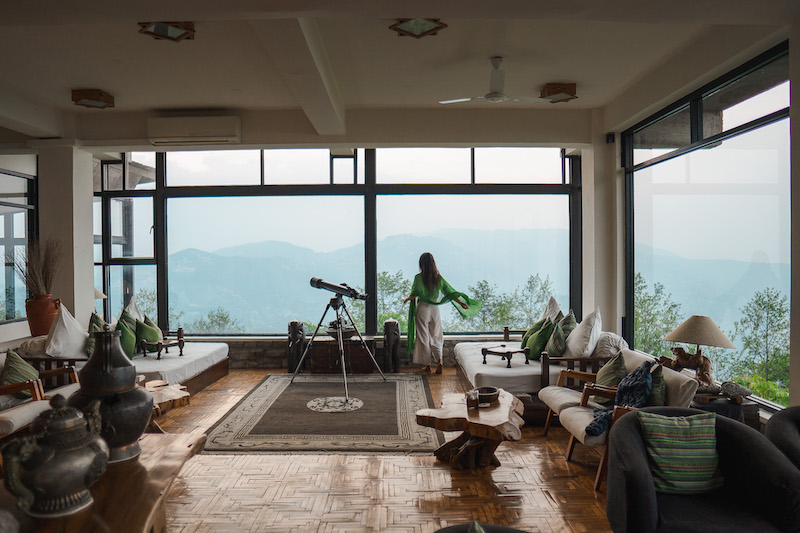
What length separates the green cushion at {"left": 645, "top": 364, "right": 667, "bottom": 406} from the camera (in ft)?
10.8

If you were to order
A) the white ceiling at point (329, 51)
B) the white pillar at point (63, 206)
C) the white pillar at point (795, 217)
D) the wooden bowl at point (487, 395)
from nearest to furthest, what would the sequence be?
1. the white ceiling at point (329, 51)
2. the white pillar at point (795, 217)
3. the wooden bowl at point (487, 395)
4. the white pillar at point (63, 206)

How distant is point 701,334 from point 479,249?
4.21 metres

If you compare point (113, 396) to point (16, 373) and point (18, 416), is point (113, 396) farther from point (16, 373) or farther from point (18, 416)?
point (16, 373)

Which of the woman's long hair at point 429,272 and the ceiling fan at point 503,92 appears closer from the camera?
the ceiling fan at point 503,92

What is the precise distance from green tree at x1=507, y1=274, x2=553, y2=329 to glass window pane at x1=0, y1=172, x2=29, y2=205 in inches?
251

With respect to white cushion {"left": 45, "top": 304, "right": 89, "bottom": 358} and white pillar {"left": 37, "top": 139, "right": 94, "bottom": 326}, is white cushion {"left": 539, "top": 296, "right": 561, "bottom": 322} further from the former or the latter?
white pillar {"left": 37, "top": 139, "right": 94, "bottom": 326}

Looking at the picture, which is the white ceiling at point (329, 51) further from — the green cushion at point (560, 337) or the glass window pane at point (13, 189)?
the green cushion at point (560, 337)

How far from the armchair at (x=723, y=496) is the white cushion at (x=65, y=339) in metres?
4.86

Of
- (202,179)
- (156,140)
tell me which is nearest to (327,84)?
(156,140)

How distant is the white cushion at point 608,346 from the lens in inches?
190

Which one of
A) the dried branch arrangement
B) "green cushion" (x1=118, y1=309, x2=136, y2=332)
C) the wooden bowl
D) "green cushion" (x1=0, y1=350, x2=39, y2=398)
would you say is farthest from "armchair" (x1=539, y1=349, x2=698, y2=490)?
the dried branch arrangement

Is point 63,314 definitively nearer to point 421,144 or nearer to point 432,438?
point 432,438

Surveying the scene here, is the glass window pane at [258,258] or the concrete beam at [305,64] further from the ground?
the concrete beam at [305,64]

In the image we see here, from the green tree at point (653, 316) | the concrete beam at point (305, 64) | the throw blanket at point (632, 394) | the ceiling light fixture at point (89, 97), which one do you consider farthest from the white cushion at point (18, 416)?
the green tree at point (653, 316)
